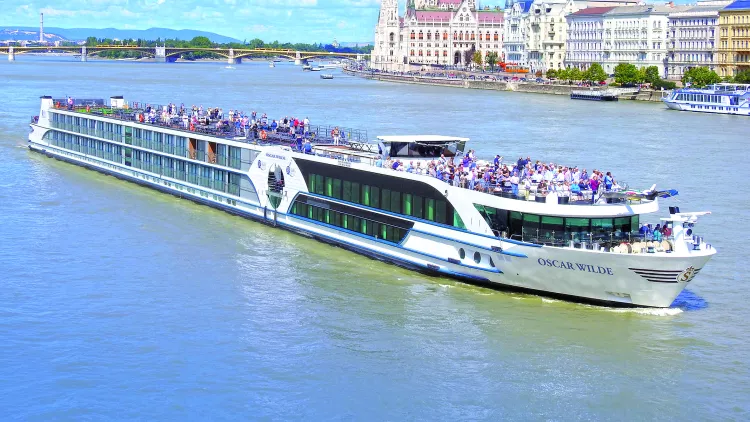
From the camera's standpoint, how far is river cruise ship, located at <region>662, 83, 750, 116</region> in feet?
257

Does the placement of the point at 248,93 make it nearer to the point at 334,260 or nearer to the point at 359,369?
the point at 334,260

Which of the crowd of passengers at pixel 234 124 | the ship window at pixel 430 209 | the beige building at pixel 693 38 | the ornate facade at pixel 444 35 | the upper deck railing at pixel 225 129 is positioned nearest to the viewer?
the ship window at pixel 430 209

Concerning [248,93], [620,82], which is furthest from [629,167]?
[620,82]

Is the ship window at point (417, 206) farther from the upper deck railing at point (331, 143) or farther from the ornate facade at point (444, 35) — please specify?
the ornate facade at point (444, 35)

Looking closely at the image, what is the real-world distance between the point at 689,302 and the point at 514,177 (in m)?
4.08

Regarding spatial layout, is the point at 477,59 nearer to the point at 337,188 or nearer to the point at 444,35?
the point at 444,35

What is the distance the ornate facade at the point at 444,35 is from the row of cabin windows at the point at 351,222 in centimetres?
15344

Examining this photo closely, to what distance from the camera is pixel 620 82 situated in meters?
105

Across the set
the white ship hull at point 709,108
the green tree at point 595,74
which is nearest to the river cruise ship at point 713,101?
the white ship hull at point 709,108

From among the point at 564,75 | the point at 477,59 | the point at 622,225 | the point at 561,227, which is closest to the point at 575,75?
the point at 564,75

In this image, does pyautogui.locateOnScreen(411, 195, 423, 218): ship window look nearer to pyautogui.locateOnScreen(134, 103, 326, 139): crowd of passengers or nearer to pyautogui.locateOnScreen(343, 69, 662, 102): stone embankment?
pyautogui.locateOnScreen(134, 103, 326, 139): crowd of passengers

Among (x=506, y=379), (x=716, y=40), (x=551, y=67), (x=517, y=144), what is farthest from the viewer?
(x=551, y=67)

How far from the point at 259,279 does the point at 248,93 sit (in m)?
70.3

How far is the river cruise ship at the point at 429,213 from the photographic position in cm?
1975
